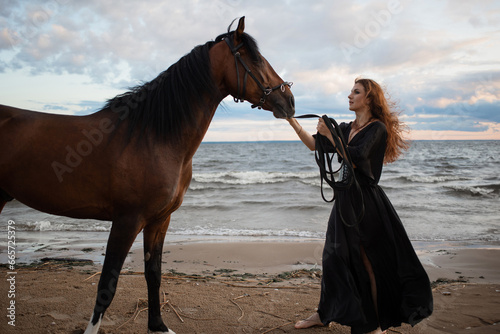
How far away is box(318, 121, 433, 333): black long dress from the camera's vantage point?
108 inches

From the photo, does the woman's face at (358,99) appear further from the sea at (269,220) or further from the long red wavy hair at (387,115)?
the sea at (269,220)

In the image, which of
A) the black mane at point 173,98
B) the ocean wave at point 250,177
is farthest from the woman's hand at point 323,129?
the ocean wave at point 250,177

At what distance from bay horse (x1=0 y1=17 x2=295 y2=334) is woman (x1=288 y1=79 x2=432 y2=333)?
2.02ft

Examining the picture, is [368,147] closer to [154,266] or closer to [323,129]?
[323,129]

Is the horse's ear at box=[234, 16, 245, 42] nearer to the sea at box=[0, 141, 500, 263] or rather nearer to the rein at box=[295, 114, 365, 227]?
the rein at box=[295, 114, 365, 227]

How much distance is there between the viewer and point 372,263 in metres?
2.80

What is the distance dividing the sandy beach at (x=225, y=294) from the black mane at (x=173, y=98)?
5.60 ft

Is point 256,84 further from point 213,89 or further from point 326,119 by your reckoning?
point 326,119

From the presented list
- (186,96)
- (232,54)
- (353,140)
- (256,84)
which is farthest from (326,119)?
(186,96)

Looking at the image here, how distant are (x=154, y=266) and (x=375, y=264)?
173 cm

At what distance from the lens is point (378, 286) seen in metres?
2.81

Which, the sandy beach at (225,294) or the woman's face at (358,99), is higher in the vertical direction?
the woman's face at (358,99)

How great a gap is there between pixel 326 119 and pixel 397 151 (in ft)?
2.41

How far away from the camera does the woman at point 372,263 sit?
2744mm
